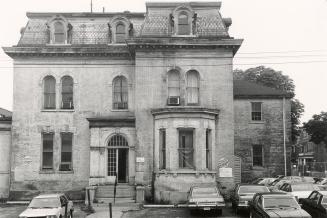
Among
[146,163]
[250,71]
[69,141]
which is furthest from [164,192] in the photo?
[250,71]

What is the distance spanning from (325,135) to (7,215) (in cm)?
3949

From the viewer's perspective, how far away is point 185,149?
28.8 m

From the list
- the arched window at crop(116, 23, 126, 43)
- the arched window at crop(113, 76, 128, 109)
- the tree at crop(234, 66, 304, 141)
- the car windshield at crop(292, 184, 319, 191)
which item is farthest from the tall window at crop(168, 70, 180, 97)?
the tree at crop(234, 66, 304, 141)

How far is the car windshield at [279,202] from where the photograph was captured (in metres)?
17.9

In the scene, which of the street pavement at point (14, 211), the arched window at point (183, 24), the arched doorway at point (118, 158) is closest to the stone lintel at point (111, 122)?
the arched doorway at point (118, 158)

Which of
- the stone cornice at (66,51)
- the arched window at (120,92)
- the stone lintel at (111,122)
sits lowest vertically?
the stone lintel at (111,122)

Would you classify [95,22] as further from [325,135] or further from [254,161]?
[325,135]

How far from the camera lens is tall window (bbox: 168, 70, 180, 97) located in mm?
30438

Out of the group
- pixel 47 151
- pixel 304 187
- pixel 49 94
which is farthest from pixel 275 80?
pixel 304 187

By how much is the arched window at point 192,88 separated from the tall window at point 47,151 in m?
9.47

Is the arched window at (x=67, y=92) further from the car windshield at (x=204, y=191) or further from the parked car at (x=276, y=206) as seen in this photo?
the parked car at (x=276, y=206)

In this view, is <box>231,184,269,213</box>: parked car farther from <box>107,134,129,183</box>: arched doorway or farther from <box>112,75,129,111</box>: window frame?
<box>112,75,129,111</box>: window frame

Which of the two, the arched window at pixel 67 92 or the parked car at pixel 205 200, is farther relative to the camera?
the arched window at pixel 67 92

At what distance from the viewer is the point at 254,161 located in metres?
40.1
